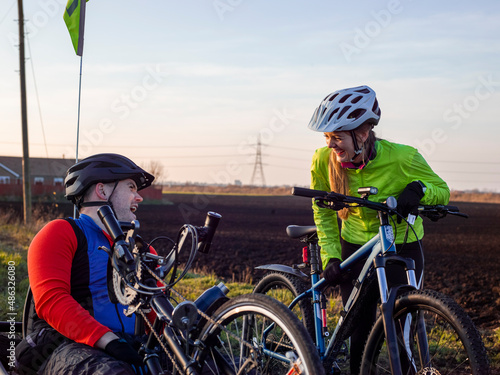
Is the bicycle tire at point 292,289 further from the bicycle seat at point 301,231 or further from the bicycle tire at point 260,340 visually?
the bicycle tire at point 260,340

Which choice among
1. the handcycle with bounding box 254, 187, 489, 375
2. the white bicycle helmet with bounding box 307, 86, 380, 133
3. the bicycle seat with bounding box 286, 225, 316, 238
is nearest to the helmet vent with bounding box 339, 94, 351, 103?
the white bicycle helmet with bounding box 307, 86, 380, 133

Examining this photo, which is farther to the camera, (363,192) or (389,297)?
(363,192)

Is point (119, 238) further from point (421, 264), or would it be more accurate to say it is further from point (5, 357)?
point (421, 264)

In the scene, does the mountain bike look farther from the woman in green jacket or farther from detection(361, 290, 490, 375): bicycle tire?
the woman in green jacket

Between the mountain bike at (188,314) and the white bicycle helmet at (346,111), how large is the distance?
1.26 metres

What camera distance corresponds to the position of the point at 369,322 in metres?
3.65

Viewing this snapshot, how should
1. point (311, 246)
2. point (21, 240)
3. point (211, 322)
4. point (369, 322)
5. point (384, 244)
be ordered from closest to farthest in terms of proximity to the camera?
1. point (211, 322)
2. point (384, 244)
3. point (369, 322)
4. point (311, 246)
5. point (21, 240)

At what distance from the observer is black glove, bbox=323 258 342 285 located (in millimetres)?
3504

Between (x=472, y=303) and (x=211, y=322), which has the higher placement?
(x=211, y=322)

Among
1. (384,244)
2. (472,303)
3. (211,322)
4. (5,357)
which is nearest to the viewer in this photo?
(211,322)

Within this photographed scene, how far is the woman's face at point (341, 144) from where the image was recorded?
350 centimetres

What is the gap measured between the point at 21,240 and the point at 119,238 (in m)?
12.2

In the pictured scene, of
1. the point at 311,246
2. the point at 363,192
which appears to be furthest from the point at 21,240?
the point at 363,192

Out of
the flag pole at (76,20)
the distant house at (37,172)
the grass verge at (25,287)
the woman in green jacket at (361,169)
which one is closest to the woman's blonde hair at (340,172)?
the woman in green jacket at (361,169)
